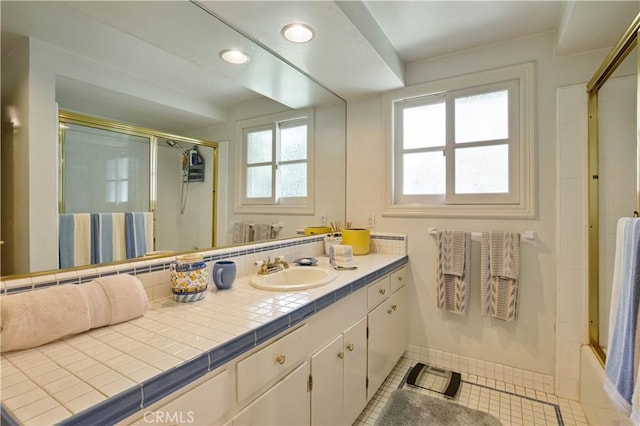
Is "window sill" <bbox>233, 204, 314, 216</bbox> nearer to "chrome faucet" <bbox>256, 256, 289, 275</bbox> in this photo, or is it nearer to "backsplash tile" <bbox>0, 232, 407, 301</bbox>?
"backsplash tile" <bbox>0, 232, 407, 301</bbox>

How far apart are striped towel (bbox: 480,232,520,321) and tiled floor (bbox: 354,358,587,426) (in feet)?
1.59

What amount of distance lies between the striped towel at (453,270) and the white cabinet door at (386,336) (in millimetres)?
308

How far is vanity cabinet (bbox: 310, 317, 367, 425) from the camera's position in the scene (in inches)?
50.2

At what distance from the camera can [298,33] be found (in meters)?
1.58

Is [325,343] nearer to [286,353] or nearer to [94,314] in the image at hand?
[286,353]

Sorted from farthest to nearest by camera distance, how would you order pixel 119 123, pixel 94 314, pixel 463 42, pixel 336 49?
pixel 463 42, pixel 336 49, pixel 119 123, pixel 94 314

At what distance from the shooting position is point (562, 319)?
1.91 meters

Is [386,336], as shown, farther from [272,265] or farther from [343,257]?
[272,265]

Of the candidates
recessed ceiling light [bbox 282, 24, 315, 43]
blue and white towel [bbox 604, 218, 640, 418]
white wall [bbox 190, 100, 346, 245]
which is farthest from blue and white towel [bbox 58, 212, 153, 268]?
blue and white towel [bbox 604, 218, 640, 418]

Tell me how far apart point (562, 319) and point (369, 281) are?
1.32m

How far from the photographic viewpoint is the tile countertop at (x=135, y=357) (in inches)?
23.3

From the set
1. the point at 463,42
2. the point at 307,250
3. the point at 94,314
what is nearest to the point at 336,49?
the point at 463,42

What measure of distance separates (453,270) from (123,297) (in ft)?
6.60

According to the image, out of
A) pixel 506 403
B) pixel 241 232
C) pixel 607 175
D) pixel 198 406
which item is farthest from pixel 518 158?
pixel 198 406
